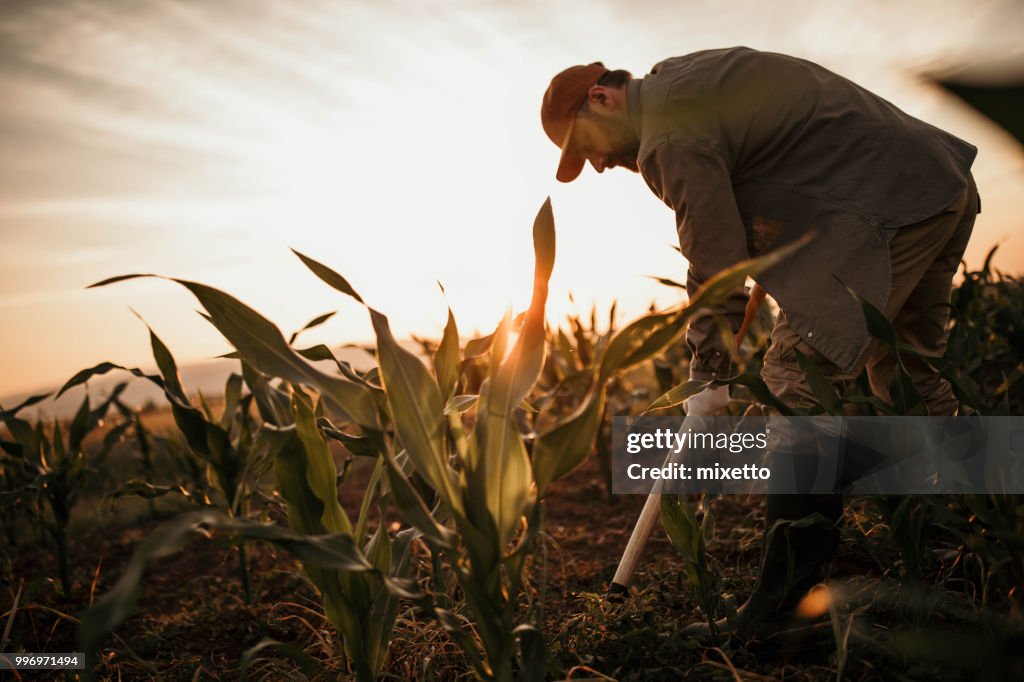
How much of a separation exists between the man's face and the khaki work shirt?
99 mm

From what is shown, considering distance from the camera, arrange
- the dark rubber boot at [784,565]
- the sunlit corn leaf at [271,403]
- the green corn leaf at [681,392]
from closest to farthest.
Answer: the sunlit corn leaf at [271,403] < the green corn leaf at [681,392] < the dark rubber boot at [784,565]

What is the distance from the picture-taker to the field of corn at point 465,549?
96cm

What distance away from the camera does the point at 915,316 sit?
1729 millimetres

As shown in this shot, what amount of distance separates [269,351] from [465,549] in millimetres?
452

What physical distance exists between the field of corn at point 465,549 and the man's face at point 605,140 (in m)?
0.71

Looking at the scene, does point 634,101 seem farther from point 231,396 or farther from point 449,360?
point 231,396

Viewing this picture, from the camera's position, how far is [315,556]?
0.91 m

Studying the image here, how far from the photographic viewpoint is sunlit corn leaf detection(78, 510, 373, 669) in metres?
0.72

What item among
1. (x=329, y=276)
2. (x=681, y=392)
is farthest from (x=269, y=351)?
(x=681, y=392)

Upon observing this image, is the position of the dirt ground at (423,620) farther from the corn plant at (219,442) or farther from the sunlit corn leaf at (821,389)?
the sunlit corn leaf at (821,389)

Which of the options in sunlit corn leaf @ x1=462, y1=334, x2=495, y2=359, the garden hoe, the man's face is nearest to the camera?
sunlit corn leaf @ x1=462, y1=334, x2=495, y2=359

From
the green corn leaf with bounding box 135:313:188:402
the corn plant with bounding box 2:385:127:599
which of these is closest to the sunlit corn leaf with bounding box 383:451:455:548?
the green corn leaf with bounding box 135:313:188:402

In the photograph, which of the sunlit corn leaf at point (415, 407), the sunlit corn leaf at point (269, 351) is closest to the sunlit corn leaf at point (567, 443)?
the sunlit corn leaf at point (415, 407)

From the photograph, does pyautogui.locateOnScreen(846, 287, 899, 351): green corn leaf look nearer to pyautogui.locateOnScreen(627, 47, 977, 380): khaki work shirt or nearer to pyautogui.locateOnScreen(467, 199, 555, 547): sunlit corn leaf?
pyautogui.locateOnScreen(627, 47, 977, 380): khaki work shirt
